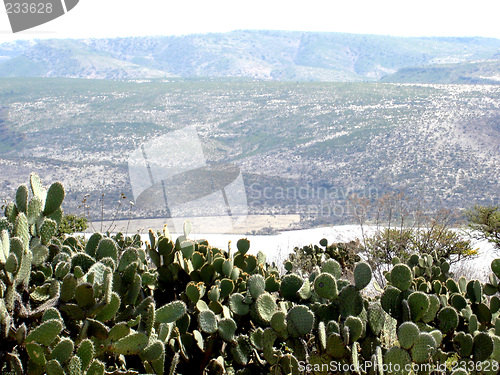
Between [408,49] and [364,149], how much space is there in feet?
398

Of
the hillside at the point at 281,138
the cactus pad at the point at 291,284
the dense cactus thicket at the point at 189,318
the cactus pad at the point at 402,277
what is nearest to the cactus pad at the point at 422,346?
the dense cactus thicket at the point at 189,318

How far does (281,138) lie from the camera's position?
1812 inches

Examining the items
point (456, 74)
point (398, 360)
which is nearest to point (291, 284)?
point (398, 360)

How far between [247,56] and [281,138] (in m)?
99.2

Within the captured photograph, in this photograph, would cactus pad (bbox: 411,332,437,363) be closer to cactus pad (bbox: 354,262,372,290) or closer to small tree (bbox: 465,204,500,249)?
cactus pad (bbox: 354,262,372,290)

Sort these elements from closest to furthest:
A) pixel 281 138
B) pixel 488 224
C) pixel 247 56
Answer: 1. pixel 488 224
2. pixel 281 138
3. pixel 247 56

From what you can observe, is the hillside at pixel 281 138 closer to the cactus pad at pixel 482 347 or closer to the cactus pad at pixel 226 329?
the cactus pad at pixel 482 347

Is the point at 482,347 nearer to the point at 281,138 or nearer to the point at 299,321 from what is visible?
the point at 299,321

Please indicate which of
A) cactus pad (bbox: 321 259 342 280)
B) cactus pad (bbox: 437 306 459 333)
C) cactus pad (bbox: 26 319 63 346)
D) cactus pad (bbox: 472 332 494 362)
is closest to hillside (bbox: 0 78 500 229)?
cactus pad (bbox: 437 306 459 333)

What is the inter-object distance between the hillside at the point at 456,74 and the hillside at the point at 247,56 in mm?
39635

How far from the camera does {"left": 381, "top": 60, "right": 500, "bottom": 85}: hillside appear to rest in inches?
2530

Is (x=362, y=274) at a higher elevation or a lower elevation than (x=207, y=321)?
higher

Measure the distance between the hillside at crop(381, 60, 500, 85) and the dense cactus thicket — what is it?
66.1m

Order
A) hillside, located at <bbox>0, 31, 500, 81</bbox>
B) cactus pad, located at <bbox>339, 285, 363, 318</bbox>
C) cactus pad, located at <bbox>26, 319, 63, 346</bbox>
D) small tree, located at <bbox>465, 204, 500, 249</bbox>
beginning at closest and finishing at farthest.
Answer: cactus pad, located at <bbox>26, 319, 63, 346</bbox> < cactus pad, located at <bbox>339, 285, 363, 318</bbox> < small tree, located at <bbox>465, 204, 500, 249</bbox> < hillside, located at <bbox>0, 31, 500, 81</bbox>
